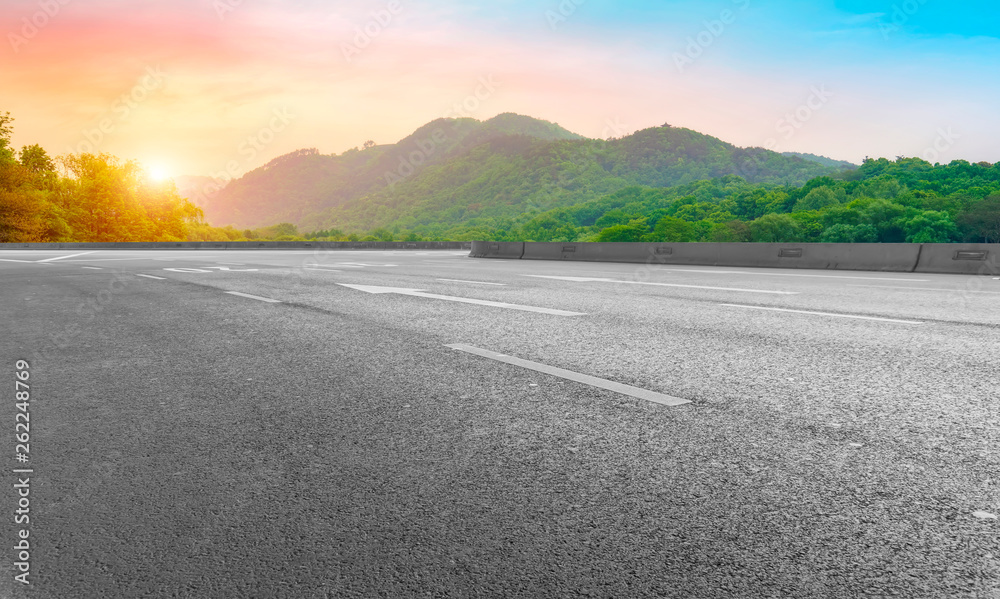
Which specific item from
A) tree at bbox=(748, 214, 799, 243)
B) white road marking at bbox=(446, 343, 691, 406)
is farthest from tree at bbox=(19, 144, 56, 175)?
white road marking at bbox=(446, 343, 691, 406)

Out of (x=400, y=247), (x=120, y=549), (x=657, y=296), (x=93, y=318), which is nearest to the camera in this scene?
(x=120, y=549)

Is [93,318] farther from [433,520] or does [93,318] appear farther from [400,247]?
[400,247]

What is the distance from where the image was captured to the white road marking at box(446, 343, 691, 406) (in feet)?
13.1

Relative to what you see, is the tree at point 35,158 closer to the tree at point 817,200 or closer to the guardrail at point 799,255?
the guardrail at point 799,255

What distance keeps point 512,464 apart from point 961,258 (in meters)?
16.0

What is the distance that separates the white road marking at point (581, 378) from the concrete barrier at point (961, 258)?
13820 millimetres

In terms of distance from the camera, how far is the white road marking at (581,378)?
158 inches

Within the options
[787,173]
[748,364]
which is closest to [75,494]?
[748,364]

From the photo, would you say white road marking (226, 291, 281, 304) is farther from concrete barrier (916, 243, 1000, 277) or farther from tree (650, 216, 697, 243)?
tree (650, 216, 697, 243)

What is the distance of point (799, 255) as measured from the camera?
1869 centimetres

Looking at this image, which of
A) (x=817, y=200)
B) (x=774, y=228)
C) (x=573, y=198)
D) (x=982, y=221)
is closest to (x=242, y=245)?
(x=774, y=228)

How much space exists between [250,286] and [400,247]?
38.9 metres

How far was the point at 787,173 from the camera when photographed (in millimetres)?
138125

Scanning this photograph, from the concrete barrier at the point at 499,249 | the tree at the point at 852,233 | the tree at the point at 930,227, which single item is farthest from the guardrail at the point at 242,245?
the tree at the point at 930,227
